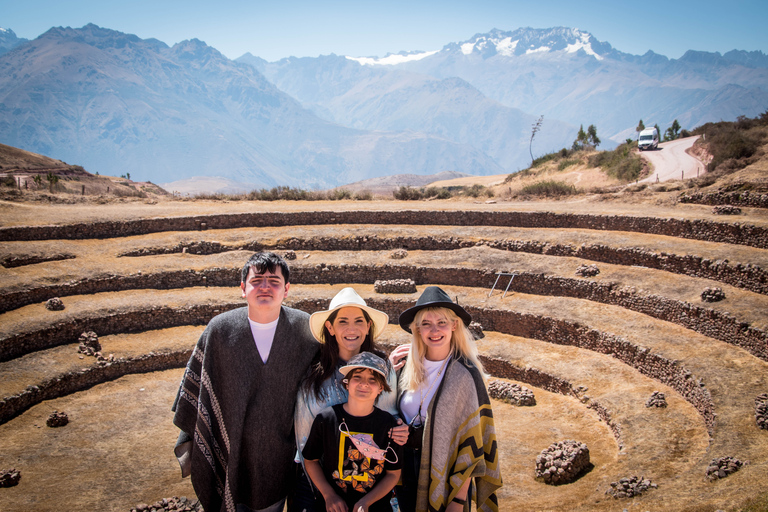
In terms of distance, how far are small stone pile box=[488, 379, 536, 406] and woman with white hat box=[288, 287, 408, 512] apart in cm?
1238

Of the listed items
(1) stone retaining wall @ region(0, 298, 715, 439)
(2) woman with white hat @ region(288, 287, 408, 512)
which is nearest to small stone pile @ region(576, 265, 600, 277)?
(1) stone retaining wall @ region(0, 298, 715, 439)

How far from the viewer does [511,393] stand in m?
16.5

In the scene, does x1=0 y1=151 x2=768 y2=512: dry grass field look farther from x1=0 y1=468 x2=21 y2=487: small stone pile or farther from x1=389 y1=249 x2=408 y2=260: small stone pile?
x1=389 y1=249 x2=408 y2=260: small stone pile

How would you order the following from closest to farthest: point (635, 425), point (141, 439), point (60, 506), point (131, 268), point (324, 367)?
point (324, 367) < point (60, 506) < point (635, 425) < point (141, 439) < point (131, 268)

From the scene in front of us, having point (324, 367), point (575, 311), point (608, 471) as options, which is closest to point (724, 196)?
point (575, 311)

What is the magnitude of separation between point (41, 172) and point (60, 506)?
6003cm

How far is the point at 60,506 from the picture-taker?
10.3 m

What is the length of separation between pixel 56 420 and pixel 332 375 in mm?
13750

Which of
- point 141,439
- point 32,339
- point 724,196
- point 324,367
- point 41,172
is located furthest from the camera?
point 41,172

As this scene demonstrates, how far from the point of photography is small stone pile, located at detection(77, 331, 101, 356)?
1830 centimetres

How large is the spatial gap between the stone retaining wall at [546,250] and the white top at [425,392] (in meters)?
17.4

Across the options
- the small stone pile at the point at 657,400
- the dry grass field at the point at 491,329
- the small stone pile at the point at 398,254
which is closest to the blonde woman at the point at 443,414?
the dry grass field at the point at 491,329

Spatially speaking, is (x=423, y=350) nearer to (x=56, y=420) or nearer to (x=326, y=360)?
(x=326, y=360)

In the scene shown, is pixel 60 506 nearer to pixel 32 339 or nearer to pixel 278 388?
pixel 278 388
